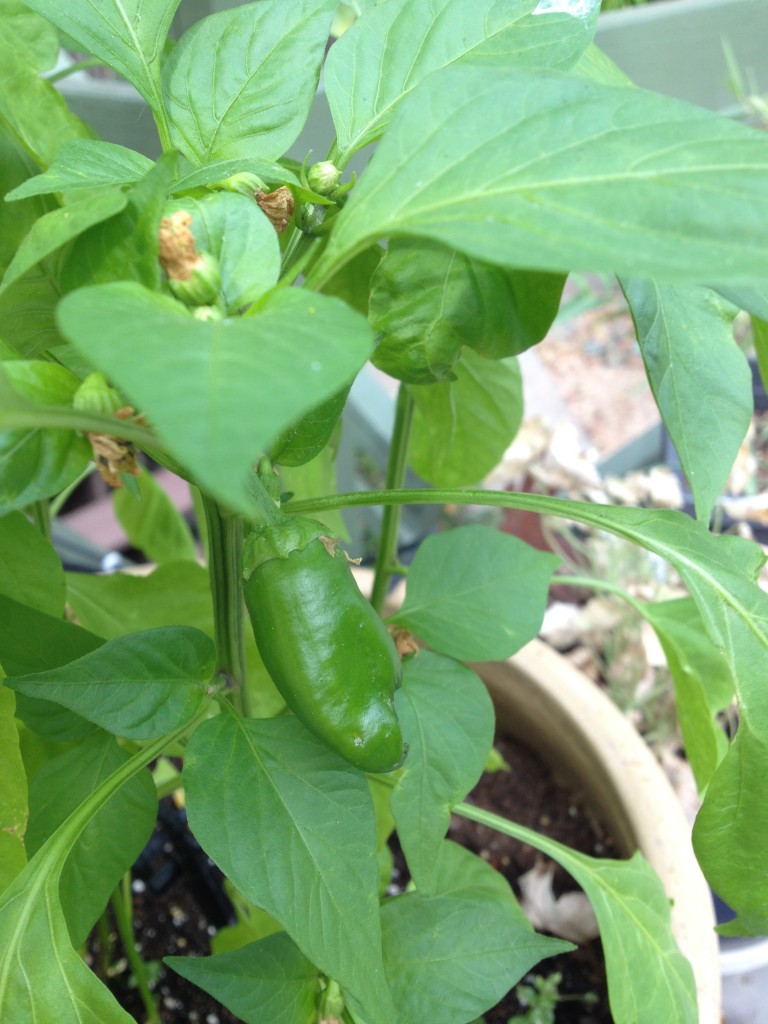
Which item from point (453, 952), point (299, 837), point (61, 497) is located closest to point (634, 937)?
point (453, 952)

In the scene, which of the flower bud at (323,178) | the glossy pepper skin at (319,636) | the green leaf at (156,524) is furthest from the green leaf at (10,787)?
the green leaf at (156,524)

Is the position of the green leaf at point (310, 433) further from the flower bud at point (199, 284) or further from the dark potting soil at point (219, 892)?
the dark potting soil at point (219, 892)

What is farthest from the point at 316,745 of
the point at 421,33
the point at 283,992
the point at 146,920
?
the point at 146,920

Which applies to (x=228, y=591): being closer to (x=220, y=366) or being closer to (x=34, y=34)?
(x=220, y=366)

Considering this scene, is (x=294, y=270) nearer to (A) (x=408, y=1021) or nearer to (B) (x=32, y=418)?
(B) (x=32, y=418)

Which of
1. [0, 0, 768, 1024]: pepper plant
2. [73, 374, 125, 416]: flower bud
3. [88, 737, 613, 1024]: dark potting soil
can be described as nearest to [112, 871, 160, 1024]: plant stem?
[88, 737, 613, 1024]: dark potting soil

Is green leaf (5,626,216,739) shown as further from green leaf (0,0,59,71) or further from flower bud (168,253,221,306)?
green leaf (0,0,59,71)
